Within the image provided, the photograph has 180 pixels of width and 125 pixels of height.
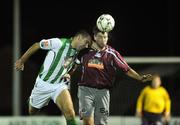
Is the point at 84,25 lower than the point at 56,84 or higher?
higher

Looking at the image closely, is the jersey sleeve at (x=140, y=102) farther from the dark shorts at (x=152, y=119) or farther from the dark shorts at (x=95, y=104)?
the dark shorts at (x=95, y=104)

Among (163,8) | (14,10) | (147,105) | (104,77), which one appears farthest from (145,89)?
(104,77)

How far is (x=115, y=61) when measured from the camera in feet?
38.7

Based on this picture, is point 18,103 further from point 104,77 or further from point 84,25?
point 104,77

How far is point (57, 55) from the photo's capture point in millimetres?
11375

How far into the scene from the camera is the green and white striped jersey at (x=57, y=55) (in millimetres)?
11336

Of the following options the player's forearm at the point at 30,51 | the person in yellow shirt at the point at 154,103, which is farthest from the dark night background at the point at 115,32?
the player's forearm at the point at 30,51

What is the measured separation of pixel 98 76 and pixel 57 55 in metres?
0.79

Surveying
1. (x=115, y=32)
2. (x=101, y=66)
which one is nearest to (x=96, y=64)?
(x=101, y=66)

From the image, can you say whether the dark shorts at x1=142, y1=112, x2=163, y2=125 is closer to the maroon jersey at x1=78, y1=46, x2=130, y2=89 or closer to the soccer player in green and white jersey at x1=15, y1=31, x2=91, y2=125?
the maroon jersey at x1=78, y1=46, x2=130, y2=89

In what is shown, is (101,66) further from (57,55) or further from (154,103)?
(154,103)

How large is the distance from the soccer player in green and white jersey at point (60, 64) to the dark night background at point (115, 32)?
584 centimetres

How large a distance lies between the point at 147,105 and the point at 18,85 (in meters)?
2.79

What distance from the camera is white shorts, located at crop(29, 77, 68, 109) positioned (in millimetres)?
11531
